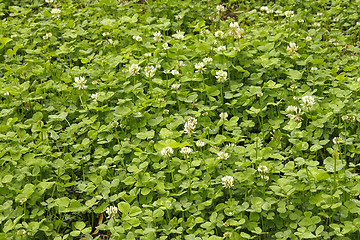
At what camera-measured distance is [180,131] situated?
362 cm

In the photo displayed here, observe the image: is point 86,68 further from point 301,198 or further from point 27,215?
point 301,198

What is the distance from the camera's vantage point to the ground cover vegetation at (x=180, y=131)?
3.06 metres

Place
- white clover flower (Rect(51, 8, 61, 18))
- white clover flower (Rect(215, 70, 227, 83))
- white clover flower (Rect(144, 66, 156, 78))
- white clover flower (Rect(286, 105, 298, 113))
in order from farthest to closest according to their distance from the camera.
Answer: white clover flower (Rect(51, 8, 61, 18))
white clover flower (Rect(144, 66, 156, 78))
white clover flower (Rect(215, 70, 227, 83))
white clover flower (Rect(286, 105, 298, 113))

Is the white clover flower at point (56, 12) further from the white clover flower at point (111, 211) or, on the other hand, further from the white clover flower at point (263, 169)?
the white clover flower at point (263, 169)

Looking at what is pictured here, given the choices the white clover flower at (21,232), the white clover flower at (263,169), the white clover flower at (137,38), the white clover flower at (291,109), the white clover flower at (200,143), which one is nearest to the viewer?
the white clover flower at (21,232)

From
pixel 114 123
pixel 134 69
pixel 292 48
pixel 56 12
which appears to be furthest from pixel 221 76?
pixel 56 12

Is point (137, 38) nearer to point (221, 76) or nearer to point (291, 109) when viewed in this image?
point (221, 76)

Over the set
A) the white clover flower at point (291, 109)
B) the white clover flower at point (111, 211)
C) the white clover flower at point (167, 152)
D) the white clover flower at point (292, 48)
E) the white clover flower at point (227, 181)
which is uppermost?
the white clover flower at point (292, 48)

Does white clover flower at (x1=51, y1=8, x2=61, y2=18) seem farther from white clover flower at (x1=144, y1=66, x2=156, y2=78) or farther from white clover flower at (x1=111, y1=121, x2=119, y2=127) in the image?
white clover flower at (x1=111, y1=121, x2=119, y2=127)

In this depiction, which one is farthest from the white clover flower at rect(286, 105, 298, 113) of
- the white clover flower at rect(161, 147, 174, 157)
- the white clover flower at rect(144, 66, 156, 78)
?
the white clover flower at rect(144, 66, 156, 78)

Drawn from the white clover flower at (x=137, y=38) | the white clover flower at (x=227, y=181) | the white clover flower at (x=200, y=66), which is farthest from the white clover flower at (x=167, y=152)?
the white clover flower at (x=137, y=38)

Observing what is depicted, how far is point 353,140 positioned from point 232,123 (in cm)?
100

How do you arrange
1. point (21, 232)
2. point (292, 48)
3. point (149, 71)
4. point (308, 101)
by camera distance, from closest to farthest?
point (21, 232) < point (308, 101) < point (149, 71) < point (292, 48)

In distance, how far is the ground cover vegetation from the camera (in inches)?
121
